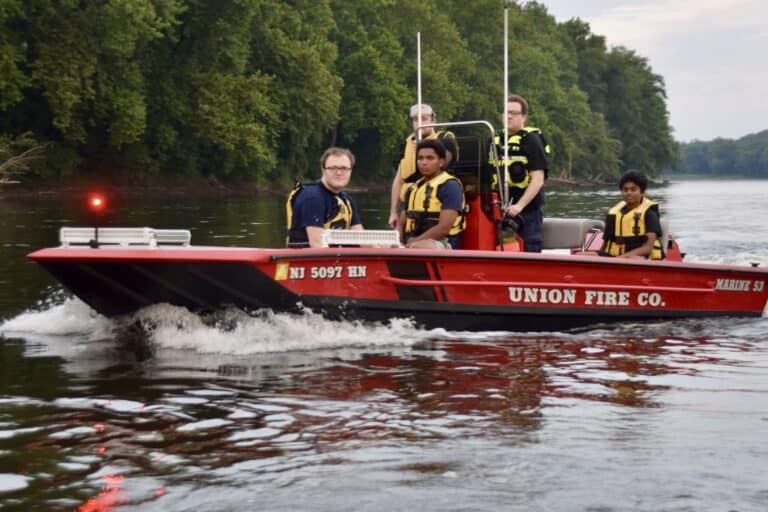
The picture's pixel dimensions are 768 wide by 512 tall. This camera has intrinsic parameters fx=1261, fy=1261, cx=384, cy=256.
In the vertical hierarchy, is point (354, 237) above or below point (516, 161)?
below

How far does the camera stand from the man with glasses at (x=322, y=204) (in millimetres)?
9312

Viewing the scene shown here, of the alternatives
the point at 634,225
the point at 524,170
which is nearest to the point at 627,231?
the point at 634,225

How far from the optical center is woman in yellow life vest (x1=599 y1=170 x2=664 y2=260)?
1069 centimetres

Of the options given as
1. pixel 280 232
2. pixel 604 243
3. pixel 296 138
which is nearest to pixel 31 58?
pixel 296 138

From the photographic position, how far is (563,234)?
37.9ft

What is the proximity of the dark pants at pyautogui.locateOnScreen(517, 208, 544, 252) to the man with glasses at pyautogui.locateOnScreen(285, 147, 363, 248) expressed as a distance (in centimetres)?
163

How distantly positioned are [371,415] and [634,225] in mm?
4718

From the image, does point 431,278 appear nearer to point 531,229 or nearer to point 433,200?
point 433,200

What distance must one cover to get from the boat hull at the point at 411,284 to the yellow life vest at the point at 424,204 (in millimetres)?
517

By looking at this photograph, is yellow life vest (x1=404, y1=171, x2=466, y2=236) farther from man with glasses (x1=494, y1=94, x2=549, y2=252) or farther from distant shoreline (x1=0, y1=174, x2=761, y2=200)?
distant shoreline (x1=0, y1=174, x2=761, y2=200)

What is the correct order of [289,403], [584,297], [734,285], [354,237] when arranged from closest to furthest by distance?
[289,403] < [354,237] < [584,297] < [734,285]

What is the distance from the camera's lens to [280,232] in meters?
23.4

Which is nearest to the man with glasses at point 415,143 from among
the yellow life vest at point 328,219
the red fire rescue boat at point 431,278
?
the red fire rescue boat at point 431,278

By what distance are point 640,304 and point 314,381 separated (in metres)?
3.87
